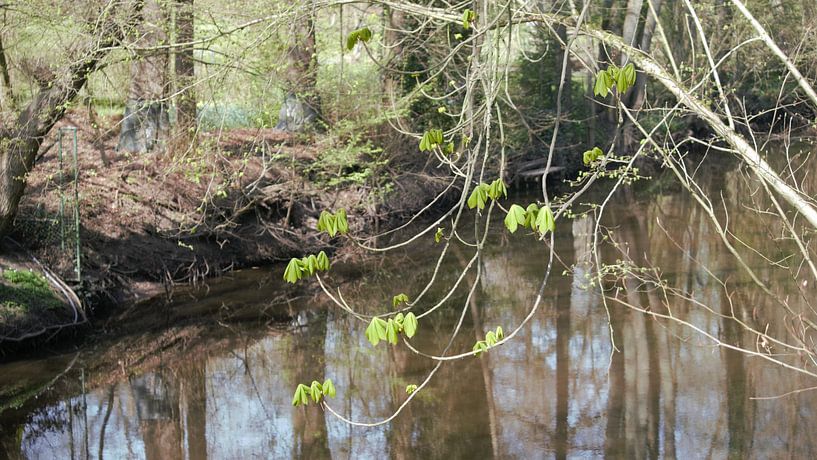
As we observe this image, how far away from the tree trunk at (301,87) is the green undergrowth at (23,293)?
12.8 ft

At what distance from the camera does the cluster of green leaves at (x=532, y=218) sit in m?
2.84

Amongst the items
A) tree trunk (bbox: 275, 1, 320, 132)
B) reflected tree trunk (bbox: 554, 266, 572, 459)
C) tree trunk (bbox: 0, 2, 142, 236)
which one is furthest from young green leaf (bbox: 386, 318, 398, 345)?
tree trunk (bbox: 275, 1, 320, 132)

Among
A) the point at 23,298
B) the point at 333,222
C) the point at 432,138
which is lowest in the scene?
the point at 333,222

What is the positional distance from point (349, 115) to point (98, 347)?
670 cm

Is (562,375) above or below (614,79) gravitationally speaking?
below

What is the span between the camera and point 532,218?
2977 mm

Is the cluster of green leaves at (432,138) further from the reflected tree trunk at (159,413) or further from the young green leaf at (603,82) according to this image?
the reflected tree trunk at (159,413)

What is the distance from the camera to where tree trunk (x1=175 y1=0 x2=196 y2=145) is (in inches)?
448

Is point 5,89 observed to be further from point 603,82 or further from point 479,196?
point 603,82

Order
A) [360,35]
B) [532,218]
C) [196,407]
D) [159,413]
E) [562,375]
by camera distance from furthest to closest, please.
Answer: [562,375], [196,407], [159,413], [360,35], [532,218]

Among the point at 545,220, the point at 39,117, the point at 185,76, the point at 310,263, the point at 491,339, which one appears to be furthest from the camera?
the point at 185,76

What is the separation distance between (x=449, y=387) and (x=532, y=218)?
6624mm

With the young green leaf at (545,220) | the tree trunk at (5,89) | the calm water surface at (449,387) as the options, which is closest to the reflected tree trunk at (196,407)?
the calm water surface at (449,387)

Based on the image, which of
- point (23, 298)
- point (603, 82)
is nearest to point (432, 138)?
point (603, 82)
